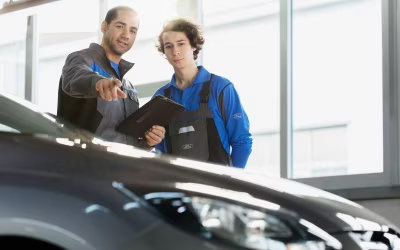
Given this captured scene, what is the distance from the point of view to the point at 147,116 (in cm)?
334

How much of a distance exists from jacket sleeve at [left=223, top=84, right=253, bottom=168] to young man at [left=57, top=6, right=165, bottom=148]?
0.31 m

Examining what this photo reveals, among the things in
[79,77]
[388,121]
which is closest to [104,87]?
[79,77]

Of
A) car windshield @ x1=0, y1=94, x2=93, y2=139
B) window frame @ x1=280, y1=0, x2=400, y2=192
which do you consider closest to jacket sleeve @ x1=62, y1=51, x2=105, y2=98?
car windshield @ x1=0, y1=94, x2=93, y2=139

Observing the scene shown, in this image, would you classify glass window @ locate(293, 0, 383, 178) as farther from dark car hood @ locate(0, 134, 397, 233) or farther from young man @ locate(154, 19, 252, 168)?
dark car hood @ locate(0, 134, 397, 233)

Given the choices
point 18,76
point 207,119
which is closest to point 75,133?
point 207,119

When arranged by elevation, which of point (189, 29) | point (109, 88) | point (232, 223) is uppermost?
point (189, 29)

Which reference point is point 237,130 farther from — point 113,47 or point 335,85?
point 335,85

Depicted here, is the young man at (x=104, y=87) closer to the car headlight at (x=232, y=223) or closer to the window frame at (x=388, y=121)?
the car headlight at (x=232, y=223)

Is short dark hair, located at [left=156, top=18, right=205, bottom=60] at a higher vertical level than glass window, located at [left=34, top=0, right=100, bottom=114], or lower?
lower

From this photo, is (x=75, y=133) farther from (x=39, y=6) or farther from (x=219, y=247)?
(x=39, y=6)

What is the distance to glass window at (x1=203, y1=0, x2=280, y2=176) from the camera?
7.04 m

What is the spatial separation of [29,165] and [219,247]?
1.25 ft

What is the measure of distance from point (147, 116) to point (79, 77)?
Result: 29 cm

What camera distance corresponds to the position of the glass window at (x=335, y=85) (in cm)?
646
